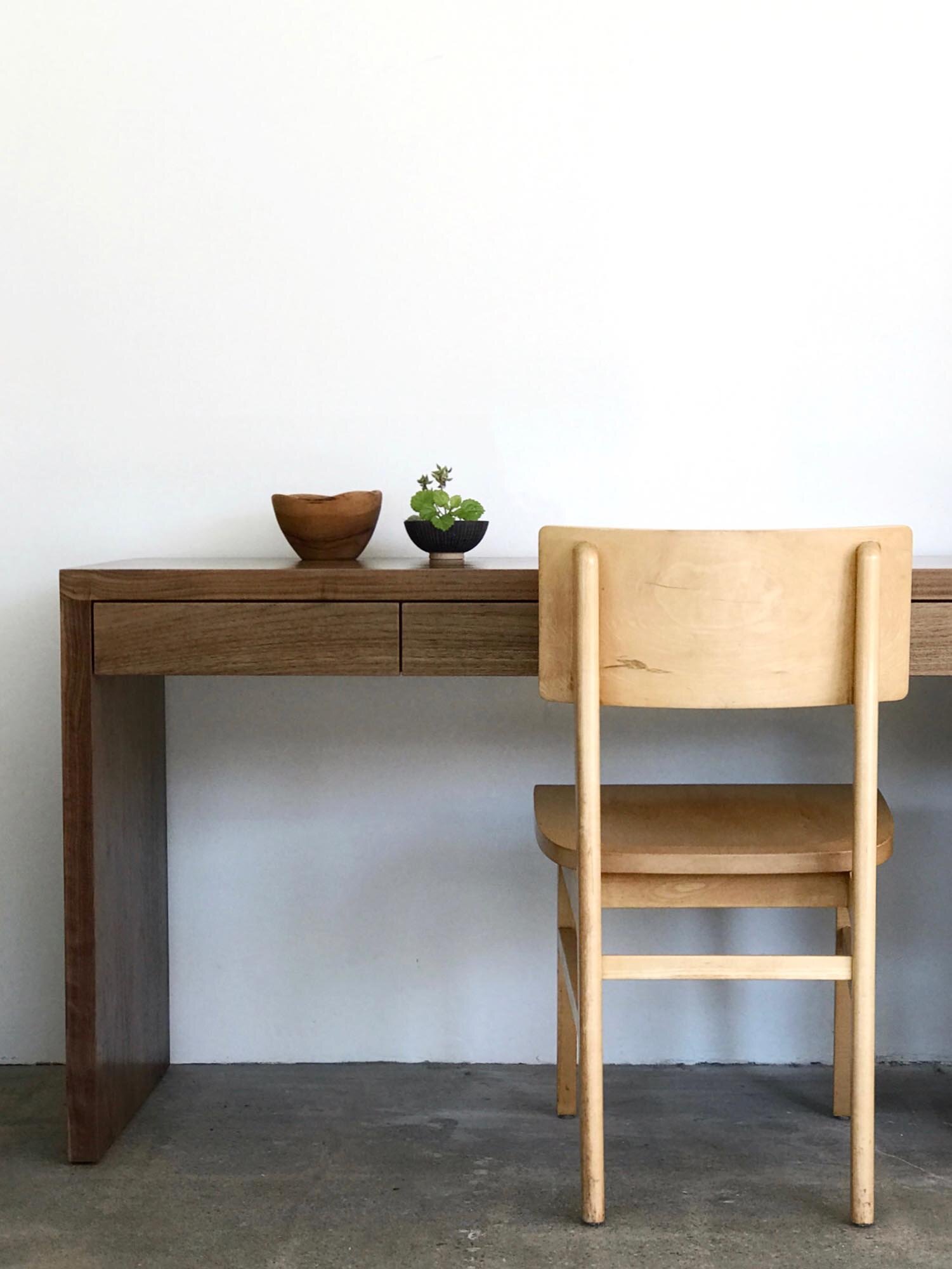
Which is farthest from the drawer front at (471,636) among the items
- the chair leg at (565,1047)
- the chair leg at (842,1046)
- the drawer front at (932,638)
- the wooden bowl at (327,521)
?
the chair leg at (842,1046)

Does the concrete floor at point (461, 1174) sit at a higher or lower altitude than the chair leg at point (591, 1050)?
lower

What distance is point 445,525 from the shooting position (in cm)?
184

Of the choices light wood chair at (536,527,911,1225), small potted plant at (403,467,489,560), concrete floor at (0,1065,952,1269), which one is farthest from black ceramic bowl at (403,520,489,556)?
concrete floor at (0,1065,952,1269)

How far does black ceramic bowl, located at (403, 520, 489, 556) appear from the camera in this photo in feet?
6.08

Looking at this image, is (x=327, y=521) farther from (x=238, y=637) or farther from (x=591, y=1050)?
(x=591, y=1050)

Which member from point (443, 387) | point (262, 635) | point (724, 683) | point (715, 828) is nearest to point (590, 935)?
point (715, 828)

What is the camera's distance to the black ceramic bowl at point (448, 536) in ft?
6.08

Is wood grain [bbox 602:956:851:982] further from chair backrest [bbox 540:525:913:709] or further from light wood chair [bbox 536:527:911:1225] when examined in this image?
chair backrest [bbox 540:525:913:709]

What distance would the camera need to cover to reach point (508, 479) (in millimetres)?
2086

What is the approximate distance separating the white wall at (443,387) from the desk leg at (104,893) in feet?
0.60

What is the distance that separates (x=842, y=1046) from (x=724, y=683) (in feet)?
2.44

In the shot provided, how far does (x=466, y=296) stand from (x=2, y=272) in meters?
0.77

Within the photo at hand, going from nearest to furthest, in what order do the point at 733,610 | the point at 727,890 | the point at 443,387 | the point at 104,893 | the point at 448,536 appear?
the point at 733,610
the point at 727,890
the point at 104,893
the point at 448,536
the point at 443,387

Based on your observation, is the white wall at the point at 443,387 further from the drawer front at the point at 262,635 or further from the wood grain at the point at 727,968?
the wood grain at the point at 727,968
